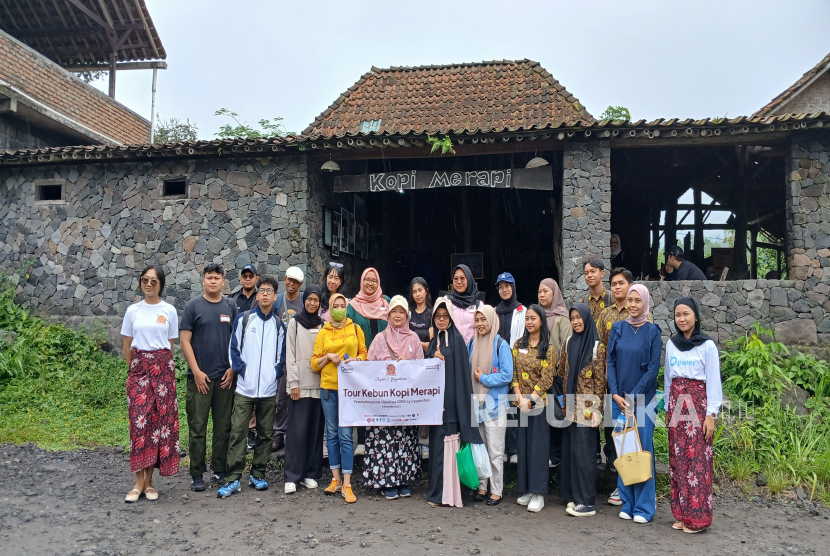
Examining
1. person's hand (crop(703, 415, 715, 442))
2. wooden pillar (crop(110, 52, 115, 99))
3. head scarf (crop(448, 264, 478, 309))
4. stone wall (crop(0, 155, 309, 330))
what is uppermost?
wooden pillar (crop(110, 52, 115, 99))

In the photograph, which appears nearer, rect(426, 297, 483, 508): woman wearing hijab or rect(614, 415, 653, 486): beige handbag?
rect(614, 415, 653, 486): beige handbag

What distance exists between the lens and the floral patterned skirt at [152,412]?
15.1 ft

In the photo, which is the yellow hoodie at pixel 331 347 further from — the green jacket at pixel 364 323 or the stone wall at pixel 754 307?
the stone wall at pixel 754 307

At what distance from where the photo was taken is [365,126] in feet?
35.1

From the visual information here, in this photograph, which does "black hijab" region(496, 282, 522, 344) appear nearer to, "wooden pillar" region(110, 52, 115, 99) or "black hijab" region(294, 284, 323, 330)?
"black hijab" region(294, 284, 323, 330)

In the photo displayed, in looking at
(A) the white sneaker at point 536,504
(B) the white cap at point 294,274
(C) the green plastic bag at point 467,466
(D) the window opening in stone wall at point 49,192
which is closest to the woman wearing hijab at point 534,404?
(A) the white sneaker at point 536,504

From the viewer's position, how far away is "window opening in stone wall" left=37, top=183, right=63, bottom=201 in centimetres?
946

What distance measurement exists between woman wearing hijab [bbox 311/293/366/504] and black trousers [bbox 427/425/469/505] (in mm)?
669

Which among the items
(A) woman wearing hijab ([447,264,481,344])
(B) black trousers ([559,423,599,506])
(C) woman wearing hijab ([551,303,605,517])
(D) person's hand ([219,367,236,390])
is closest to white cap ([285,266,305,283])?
(D) person's hand ([219,367,236,390])

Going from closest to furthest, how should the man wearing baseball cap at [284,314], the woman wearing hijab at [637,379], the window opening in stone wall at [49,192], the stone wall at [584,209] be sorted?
the woman wearing hijab at [637,379], the man wearing baseball cap at [284,314], the stone wall at [584,209], the window opening in stone wall at [49,192]

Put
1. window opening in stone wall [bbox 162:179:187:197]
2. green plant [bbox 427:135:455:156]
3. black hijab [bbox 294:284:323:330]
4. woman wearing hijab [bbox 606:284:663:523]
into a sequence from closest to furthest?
1. woman wearing hijab [bbox 606:284:663:523]
2. black hijab [bbox 294:284:323:330]
3. green plant [bbox 427:135:455:156]
4. window opening in stone wall [bbox 162:179:187:197]

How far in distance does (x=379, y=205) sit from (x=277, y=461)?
23.5ft

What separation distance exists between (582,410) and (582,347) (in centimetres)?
49

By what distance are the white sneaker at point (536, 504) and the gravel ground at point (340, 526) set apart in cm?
5
